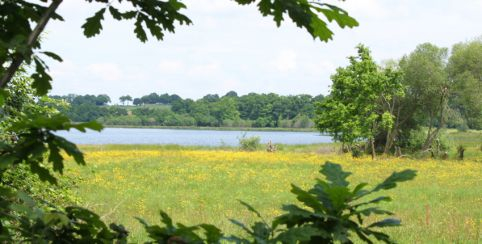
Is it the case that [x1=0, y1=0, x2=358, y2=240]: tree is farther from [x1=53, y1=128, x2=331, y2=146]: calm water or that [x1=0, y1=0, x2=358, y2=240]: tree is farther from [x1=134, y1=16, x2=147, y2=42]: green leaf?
[x1=53, y1=128, x2=331, y2=146]: calm water

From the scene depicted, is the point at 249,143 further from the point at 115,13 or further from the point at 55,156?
the point at 55,156

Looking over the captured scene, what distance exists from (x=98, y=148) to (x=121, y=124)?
97.0m

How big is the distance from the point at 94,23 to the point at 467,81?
42.4 m

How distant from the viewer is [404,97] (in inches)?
1599

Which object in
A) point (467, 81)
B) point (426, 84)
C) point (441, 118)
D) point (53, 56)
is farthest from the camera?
point (441, 118)

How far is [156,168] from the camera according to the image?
23875mm

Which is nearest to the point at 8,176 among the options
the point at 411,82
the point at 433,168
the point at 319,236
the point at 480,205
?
the point at 319,236

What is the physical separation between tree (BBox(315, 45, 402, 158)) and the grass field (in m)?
6.12

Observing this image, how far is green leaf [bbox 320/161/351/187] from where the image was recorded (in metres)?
1.38

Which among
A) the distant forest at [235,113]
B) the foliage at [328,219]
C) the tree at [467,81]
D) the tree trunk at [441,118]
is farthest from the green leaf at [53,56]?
the distant forest at [235,113]

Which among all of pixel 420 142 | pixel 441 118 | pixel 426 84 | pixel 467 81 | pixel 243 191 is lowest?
pixel 243 191

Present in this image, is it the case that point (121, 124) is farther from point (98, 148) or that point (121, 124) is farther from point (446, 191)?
point (446, 191)

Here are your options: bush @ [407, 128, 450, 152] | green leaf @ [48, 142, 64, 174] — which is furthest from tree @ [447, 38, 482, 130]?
green leaf @ [48, 142, 64, 174]

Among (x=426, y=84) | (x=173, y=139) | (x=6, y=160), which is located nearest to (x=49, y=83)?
(x=6, y=160)
